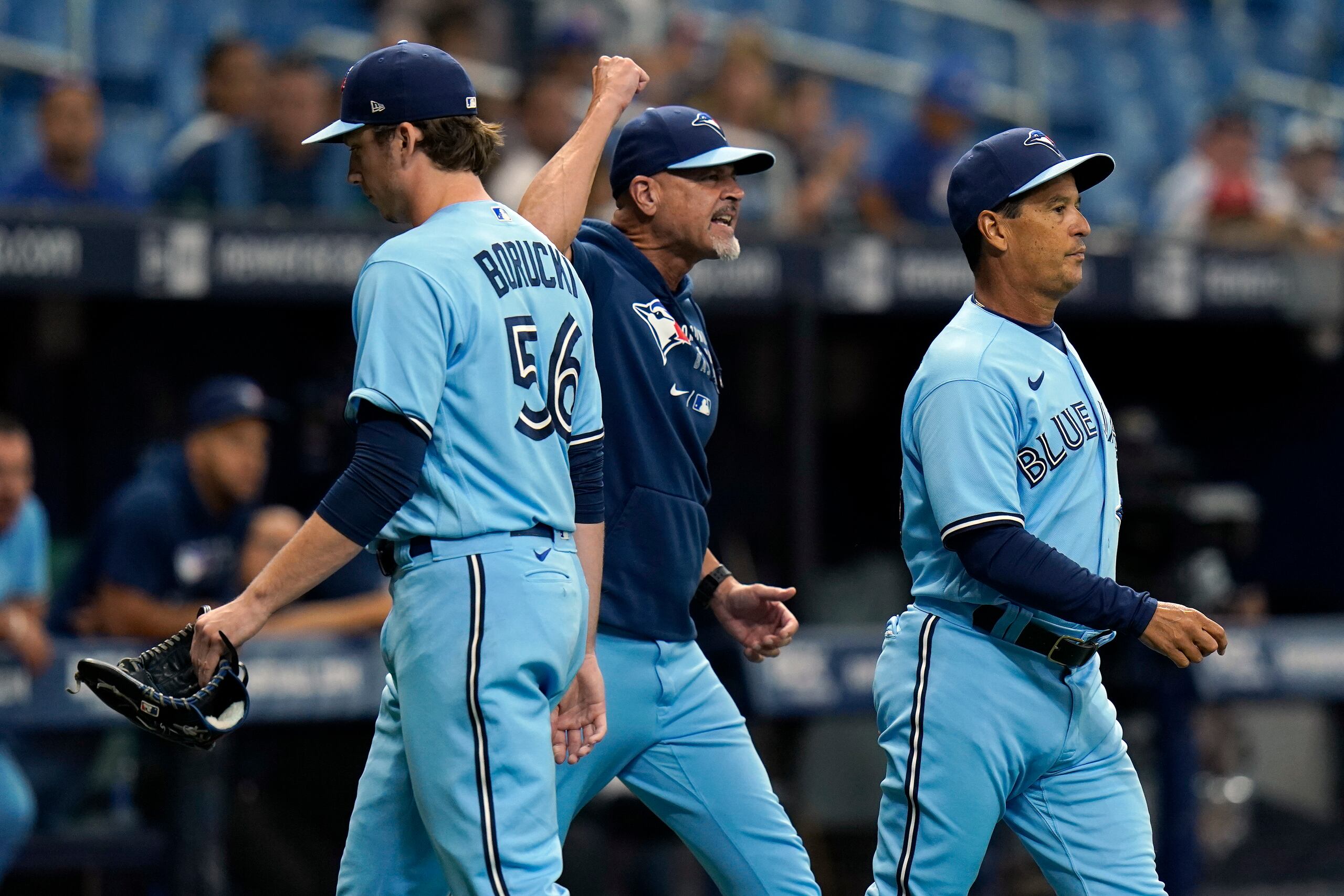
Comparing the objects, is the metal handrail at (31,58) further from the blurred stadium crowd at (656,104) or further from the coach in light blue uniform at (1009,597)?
the coach in light blue uniform at (1009,597)

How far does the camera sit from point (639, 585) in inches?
134

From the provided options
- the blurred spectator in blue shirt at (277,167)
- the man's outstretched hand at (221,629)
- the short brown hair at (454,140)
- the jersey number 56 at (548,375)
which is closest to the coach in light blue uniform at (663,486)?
the short brown hair at (454,140)

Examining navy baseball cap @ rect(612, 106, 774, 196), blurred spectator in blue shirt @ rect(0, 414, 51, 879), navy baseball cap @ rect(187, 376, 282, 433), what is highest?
navy baseball cap @ rect(612, 106, 774, 196)

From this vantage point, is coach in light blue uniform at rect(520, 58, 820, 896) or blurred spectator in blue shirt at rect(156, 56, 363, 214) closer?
coach in light blue uniform at rect(520, 58, 820, 896)

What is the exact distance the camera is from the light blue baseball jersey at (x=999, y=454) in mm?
3111

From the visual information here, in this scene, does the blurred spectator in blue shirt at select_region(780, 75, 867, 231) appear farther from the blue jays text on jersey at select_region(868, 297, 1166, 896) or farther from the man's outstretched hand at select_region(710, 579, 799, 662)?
the blue jays text on jersey at select_region(868, 297, 1166, 896)

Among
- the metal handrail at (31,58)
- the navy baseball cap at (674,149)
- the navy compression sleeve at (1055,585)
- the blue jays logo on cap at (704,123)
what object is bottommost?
the navy compression sleeve at (1055,585)

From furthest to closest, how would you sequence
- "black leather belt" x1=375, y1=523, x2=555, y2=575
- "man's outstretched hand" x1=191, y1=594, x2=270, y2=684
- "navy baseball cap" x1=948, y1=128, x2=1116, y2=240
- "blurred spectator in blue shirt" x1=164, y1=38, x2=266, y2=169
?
"blurred spectator in blue shirt" x1=164, y1=38, x2=266, y2=169
"navy baseball cap" x1=948, y1=128, x2=1116, y2=240
"black leather belt" x1=375, y1=523, x2=555, y2=575
"man's outstretched hand" x1=191, y1=594, x2=270, y2=684

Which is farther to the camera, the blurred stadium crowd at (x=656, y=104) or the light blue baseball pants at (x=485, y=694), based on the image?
the blurred stadium crowd at (x=656, y=104)

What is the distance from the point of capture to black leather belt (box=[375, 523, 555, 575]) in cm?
287

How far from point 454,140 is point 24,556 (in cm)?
311

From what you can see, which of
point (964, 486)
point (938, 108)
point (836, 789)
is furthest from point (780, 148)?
point (964, 486)

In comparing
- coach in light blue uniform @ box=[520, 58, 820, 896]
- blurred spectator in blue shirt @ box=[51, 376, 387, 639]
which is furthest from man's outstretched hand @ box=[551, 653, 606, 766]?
blurred spectator in blue shirt @ box=[51, 376, 387, 639]

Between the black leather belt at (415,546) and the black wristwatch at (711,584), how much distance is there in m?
0.84
